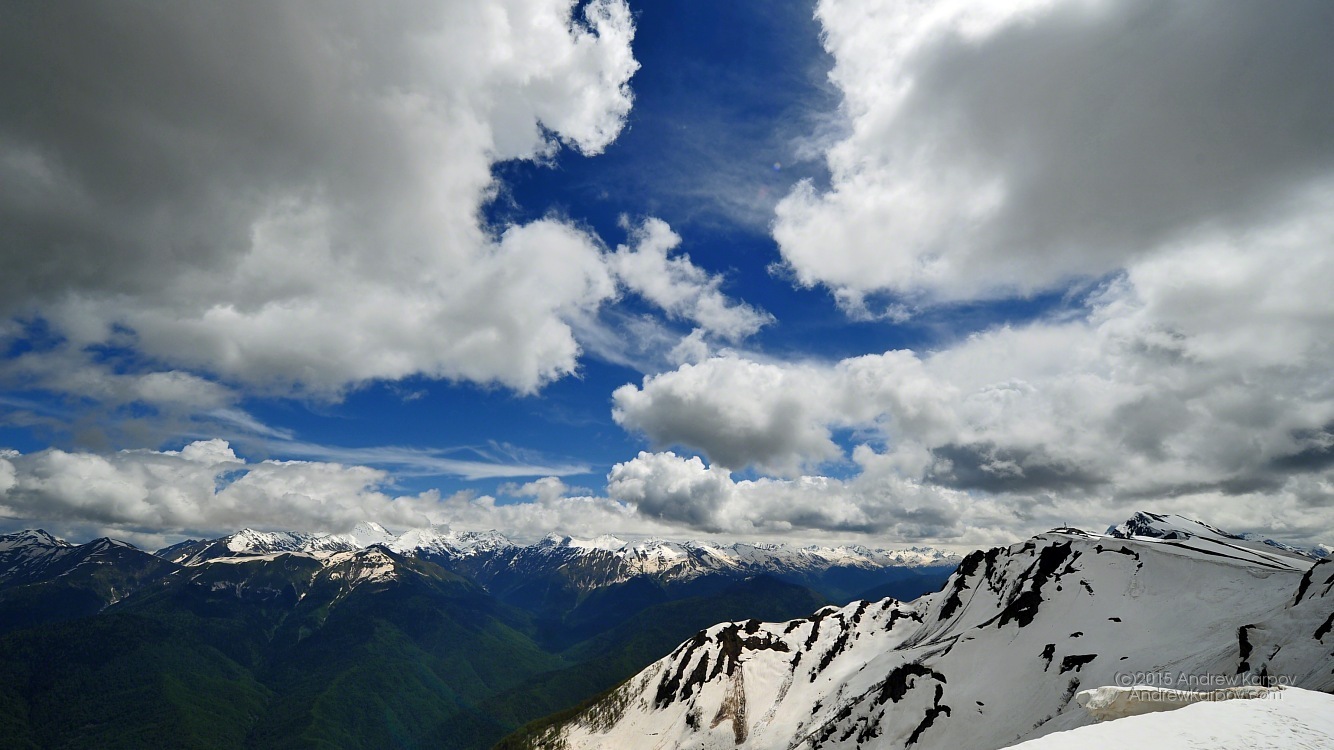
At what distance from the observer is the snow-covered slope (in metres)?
20.3

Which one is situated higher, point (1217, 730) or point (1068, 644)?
point (1217, 730)

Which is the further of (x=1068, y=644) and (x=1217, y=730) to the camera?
(x=1068, y=644)

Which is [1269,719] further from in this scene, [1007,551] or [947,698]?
[1007,551]

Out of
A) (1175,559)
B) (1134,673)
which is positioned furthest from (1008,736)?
(1175,559)

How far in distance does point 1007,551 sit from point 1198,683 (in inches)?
4903

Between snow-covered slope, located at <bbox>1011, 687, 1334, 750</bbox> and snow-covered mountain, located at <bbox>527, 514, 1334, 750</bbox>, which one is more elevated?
snow-covered slope, located at <bbox>1011, 687, 1334, 750</bbox>

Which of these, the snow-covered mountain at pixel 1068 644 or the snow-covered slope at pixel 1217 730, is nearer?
the snow-covered slope at pixel 1217 730

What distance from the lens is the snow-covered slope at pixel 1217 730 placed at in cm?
2033

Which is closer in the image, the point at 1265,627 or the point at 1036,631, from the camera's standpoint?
the point at 1265,627

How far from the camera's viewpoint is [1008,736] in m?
93.2

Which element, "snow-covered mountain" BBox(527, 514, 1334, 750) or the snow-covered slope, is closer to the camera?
the snow-covered slope

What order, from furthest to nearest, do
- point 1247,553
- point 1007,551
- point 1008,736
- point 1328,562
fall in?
point 1007,551 → point 1247,553 → point 1008,736 → point 1328,562

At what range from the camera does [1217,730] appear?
2217cm

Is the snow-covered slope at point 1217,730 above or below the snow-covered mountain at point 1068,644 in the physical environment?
above
